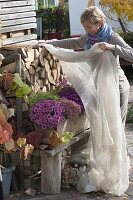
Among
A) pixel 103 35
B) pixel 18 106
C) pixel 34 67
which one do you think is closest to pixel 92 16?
pixel 103 35

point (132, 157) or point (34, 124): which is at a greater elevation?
point (34, 124)

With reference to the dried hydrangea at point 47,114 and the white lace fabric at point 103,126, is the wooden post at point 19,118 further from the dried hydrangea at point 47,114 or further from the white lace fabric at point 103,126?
the white lace fabric at point 103,126

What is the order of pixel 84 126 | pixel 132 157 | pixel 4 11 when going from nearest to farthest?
pixel 84 126
pixel 132 157
pixel 4 11

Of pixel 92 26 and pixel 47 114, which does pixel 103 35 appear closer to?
pixel 92 26

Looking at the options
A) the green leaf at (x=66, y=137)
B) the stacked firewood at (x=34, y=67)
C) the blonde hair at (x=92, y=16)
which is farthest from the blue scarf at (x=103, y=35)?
the green leaf at (x=66, y=137)

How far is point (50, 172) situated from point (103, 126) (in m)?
0.71

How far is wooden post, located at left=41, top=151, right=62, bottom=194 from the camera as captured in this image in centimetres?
463

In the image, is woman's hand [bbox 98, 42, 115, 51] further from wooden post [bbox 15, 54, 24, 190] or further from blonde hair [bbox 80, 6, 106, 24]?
wooden post [bbox 15, 54, 24, 190]

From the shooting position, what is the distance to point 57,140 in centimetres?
457

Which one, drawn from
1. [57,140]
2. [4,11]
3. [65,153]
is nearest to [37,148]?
[57,140]

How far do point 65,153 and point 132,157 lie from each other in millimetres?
1129

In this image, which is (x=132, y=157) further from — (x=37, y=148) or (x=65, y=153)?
(x=37, y=148)

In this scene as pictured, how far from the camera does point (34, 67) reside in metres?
5.02

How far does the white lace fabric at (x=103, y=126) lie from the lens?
4.68 m
